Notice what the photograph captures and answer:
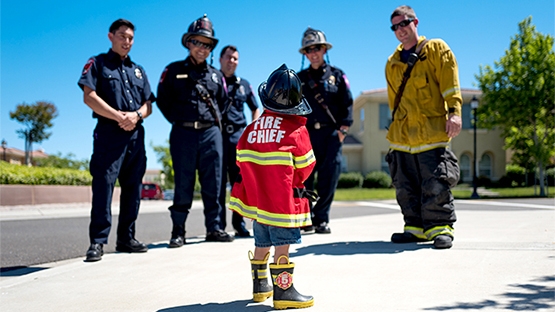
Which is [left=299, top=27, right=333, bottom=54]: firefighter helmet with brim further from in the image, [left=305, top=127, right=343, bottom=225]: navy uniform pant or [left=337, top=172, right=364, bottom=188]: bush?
[left=337, top=172, right=364, bottom=188]: bush

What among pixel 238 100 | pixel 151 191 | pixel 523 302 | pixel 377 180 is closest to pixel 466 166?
pixel 377 180

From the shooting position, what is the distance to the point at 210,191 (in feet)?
19.9

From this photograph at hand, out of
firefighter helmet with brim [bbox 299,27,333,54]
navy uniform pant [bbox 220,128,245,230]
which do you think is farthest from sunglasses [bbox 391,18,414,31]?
navy uniform pant [bbox 220,128,245,230]

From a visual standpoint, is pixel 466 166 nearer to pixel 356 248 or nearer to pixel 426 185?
pixel 426 185

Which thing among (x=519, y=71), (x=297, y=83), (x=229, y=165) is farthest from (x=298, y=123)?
(x=519, y=71)

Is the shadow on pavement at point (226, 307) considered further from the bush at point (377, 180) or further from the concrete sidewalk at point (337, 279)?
the bush at point (377, 180)

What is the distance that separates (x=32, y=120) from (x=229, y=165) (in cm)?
4797

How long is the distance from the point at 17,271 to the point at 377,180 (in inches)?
1211

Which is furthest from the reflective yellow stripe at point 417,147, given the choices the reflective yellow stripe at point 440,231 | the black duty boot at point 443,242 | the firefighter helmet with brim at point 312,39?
the firefighter helmet with brim at point 312,39

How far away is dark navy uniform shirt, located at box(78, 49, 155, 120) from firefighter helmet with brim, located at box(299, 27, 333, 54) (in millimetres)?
2045

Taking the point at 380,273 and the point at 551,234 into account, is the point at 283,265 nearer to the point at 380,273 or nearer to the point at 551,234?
the point at 380,273

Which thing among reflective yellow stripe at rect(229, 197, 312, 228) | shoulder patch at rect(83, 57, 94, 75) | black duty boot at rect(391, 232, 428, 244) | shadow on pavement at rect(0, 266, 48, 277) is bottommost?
shadow on pavement at rect(0, 266, 48, 277)

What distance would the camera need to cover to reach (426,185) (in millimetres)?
4945

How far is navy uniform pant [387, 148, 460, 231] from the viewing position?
15.9ft
